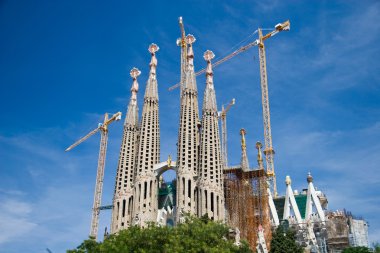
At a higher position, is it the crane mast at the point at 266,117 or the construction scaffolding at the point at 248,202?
the crane mast at the point at 266,117

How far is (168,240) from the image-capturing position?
Result: 117 ft

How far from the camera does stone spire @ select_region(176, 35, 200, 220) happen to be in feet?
209

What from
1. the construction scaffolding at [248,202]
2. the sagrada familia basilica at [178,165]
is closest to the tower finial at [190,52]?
the sagrada familia basilica at [178,165]

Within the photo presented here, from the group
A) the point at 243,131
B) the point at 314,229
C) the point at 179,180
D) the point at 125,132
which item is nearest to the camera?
the point at 179,180

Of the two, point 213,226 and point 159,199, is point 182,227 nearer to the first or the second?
point 213,226

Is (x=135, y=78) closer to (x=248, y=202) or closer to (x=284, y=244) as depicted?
(x=248, y=202)

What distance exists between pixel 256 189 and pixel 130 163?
64.5ft

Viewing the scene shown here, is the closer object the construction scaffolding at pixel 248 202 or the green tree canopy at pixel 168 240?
the green tree canopy at pixel 168 240

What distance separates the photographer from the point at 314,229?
69.4m

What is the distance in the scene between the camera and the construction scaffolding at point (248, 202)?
219 feet

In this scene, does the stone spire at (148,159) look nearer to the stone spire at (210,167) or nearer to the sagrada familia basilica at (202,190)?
the sagrada familia basilica at (202,190)

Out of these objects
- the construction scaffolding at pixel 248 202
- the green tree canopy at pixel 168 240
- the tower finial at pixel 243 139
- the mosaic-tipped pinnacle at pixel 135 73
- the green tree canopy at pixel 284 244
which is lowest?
the green tree canopy at pixel 168 240

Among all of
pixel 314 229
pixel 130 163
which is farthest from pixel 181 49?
pixel 314 229

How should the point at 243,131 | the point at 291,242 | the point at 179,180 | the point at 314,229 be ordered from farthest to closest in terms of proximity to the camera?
the point at 243,131
the point at 314,229
the point at 179,180
the point at 291,242
